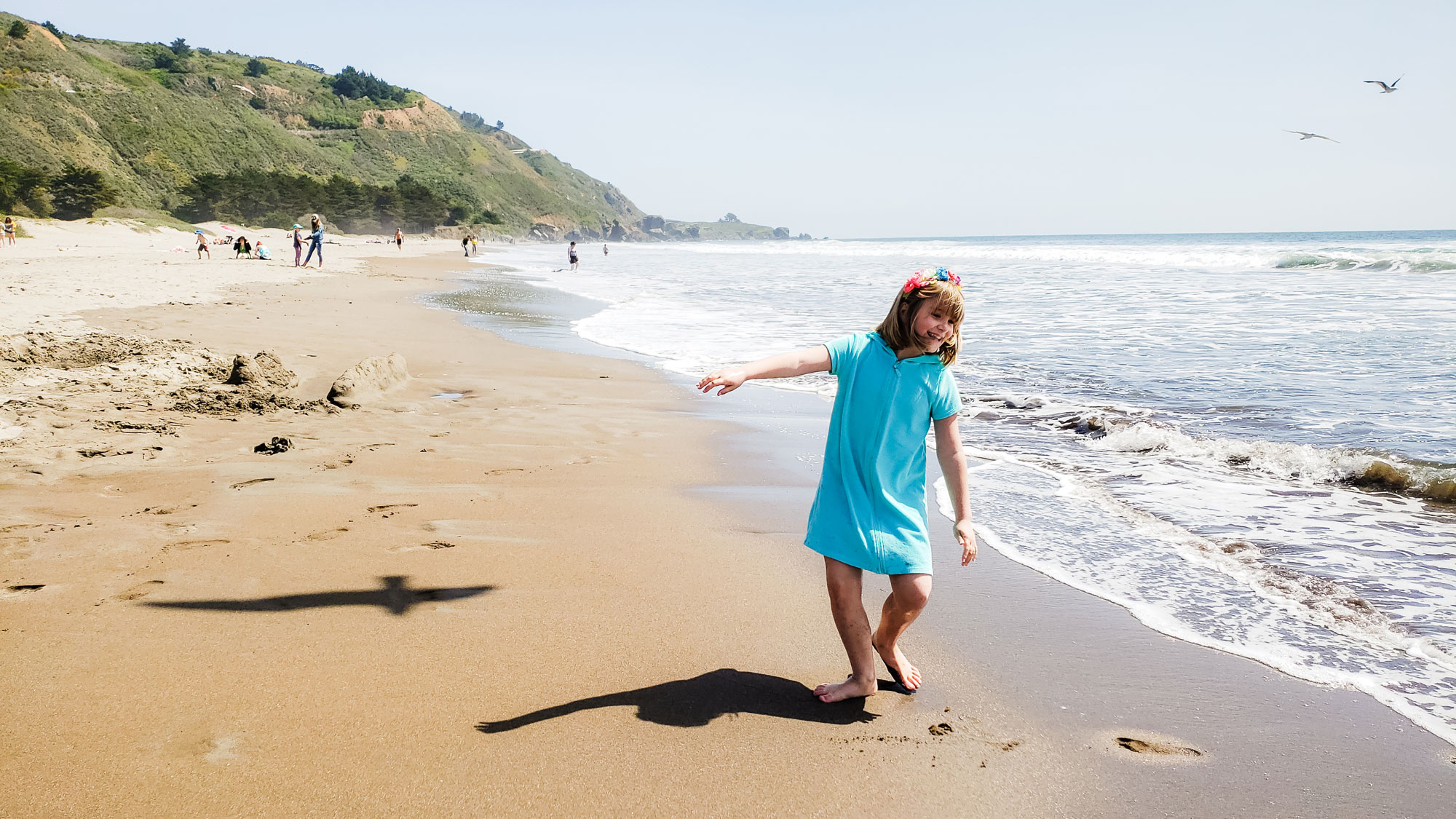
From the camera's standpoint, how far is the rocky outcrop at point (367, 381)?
6.44m

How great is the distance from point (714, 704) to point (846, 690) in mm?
431

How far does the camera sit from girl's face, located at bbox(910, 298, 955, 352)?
8.05ft

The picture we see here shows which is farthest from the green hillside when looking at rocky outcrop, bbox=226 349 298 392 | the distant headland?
rocky outcrop, bbox=226 349 298 392

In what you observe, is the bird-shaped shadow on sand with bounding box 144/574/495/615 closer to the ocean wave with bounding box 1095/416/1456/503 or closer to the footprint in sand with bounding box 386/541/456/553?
the footprint in sand with bounding box 386/541/456/553

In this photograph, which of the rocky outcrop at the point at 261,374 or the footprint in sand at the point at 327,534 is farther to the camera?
the rocky outcrop at the point at 261,374

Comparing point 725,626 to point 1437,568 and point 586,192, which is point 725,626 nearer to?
point 1437,568

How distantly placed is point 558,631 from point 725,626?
64 centimetres

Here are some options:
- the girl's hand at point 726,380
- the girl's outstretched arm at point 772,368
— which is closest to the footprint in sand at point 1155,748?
the girl's outstretched arm at point 772,368

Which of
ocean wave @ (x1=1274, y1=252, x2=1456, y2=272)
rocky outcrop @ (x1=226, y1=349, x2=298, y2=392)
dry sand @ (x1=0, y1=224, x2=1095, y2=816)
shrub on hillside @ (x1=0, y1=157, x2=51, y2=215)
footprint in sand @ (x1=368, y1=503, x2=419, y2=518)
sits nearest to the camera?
dry sand @ (x1=0, y1=224, x2=1095, y2=816)

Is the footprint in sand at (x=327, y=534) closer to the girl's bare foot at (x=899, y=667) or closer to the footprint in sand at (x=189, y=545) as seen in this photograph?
the footprint in sand at (x=189, y=545)

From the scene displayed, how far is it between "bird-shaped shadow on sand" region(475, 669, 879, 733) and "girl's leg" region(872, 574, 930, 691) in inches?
7.2

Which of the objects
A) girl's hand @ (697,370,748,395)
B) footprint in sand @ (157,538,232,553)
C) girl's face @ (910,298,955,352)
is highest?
girl's face @ (910,298,955,352)

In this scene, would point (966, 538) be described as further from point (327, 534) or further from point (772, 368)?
point (327, 534)

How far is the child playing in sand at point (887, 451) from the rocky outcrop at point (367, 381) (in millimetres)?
4971
